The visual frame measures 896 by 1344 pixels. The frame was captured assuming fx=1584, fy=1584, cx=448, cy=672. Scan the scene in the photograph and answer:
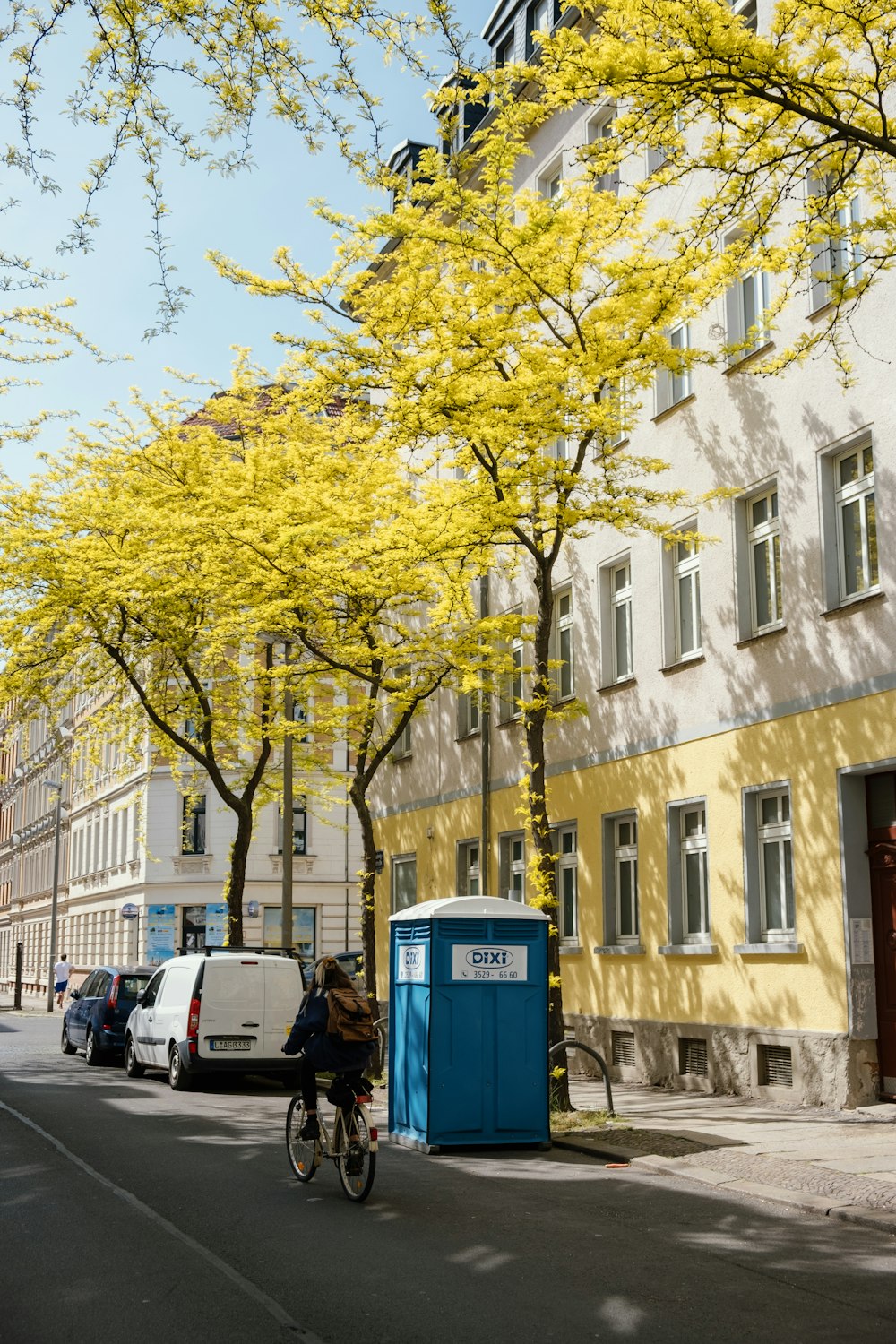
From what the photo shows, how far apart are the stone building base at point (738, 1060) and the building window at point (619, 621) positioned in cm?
494

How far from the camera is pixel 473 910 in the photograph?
46.0 feet

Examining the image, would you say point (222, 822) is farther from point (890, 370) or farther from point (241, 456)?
point (890, 370)

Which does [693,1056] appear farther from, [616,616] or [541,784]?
[616,616]

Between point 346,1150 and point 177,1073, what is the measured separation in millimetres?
10740

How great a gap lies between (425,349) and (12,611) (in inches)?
471

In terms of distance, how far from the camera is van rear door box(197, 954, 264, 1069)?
20.5 m

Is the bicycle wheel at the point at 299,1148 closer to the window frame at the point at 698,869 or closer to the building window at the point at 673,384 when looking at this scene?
the window frame at the point at 698,869

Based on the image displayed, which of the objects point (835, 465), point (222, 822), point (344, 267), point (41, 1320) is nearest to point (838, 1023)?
point (835, 465)

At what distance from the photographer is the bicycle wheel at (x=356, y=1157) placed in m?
10.5

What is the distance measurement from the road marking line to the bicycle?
1.26 meters

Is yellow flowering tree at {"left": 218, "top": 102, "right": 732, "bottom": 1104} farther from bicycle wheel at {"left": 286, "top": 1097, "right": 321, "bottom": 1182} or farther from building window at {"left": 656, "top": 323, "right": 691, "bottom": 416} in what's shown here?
bicycle wheel at {"left": 286, "top": 1097, "right": 321, "bottom": 1182}

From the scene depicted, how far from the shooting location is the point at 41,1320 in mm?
7043

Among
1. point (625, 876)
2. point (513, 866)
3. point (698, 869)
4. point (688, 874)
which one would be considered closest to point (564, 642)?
point (513, 866)

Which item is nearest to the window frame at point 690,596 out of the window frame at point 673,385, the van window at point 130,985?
the window frame at point 673,385
